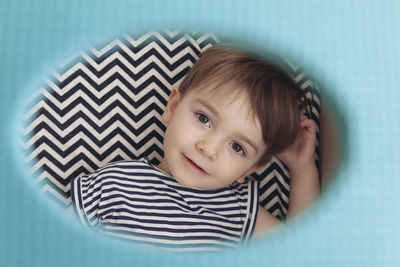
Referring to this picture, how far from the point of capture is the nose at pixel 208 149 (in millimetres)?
521

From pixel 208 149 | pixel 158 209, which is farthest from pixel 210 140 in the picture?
pixel 158 209

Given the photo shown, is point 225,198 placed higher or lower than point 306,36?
lower

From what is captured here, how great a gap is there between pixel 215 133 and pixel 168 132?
7 centimetres

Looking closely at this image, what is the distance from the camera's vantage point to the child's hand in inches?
23.8

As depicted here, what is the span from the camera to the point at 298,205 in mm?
577

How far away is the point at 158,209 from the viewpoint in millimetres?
578

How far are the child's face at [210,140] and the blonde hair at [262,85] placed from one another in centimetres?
1

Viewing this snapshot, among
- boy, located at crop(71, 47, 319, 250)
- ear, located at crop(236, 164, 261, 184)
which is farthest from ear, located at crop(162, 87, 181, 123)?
ear, located at crop(236, 164, 261, 184)

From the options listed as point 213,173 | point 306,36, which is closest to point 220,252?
point 213,173

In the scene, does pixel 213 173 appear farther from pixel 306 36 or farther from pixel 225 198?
pixel 306 36

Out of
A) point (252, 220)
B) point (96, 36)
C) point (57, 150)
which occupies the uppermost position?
point (96, 36)

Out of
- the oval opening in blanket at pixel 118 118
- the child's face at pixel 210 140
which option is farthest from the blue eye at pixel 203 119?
the oval opening in blanket at pixel 118 118

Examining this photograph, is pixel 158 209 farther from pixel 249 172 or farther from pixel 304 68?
pixel 304 68

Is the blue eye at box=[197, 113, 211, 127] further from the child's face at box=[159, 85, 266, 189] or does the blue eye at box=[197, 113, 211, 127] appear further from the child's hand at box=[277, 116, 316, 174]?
the child's hand at box=[277, 116, 316, 174]
